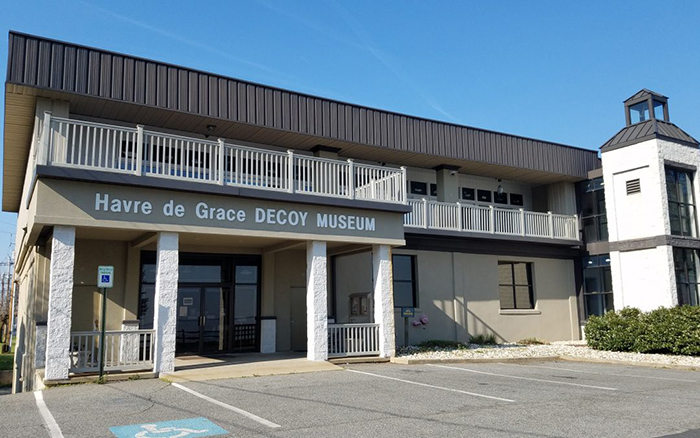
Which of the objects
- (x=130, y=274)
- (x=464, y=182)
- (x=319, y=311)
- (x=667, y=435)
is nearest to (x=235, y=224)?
(x=319, y=311)

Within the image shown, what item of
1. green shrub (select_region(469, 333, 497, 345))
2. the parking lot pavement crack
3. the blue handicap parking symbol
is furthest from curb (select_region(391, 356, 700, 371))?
the blue handicap parking symbol

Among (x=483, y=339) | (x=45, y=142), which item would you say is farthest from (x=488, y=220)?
(x=45, y=142)

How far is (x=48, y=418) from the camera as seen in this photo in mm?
8570

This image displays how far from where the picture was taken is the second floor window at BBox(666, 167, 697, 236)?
71.6 feet

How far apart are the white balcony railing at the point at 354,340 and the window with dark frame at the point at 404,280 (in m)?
4.28

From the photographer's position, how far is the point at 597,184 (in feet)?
81.5

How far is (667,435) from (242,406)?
20.0ft

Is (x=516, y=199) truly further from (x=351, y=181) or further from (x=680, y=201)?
(x=351, y=181)

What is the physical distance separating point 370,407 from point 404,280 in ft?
38.9

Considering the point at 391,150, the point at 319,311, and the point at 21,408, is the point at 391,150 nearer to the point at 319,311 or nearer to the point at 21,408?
the point at 319,311

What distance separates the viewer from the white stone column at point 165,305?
12922mm

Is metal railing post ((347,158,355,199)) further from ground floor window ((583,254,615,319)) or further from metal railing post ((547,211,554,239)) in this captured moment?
ground floor window ((583,254,615,319))

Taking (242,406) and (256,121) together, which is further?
(256,121)

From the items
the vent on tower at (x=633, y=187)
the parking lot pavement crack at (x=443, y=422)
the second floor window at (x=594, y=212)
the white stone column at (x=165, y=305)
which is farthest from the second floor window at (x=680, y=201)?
the white stone column at (x=165, y=305)
